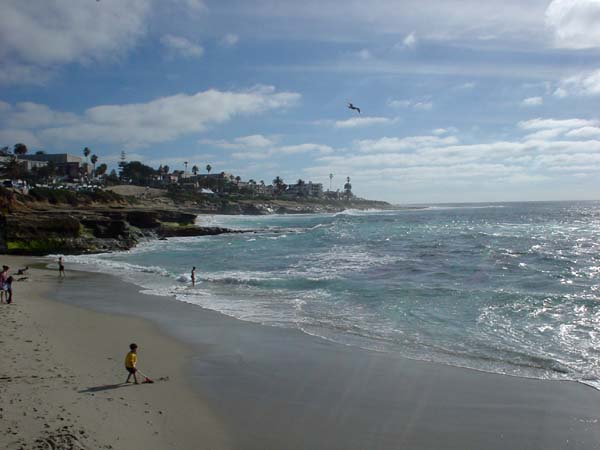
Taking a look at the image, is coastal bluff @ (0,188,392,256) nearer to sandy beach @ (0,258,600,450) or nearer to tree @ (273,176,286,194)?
sandy beach @ (0,258,600,450)

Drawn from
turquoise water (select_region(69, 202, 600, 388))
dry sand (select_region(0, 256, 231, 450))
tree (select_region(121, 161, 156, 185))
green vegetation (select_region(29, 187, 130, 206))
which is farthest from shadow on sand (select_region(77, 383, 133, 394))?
tree (select_region(121, 161, 156, 185))

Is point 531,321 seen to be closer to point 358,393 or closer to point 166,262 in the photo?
point 358,393

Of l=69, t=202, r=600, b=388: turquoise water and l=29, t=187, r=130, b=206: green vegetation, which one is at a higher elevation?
l=29, t=187, r=130, b=206: green vegetation

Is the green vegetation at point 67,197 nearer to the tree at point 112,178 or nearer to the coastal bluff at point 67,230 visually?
the coastal bluff at point 67,230

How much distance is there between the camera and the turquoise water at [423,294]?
11.1 metres

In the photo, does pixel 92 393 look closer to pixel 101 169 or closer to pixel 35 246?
pixel 35 246

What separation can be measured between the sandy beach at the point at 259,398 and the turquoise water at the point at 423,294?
137 centimetres

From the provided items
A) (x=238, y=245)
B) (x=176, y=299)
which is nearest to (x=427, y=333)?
(x=176, y=299)

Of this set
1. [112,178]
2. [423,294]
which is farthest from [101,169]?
[423,294]

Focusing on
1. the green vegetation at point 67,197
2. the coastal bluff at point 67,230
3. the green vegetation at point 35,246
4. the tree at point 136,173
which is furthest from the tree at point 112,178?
the green vegetation at point 35,246

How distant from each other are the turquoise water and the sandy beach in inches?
53.9

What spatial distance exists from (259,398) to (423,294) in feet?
37.8

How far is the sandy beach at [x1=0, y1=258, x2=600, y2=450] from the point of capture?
646cm

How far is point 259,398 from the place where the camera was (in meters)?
7.97
